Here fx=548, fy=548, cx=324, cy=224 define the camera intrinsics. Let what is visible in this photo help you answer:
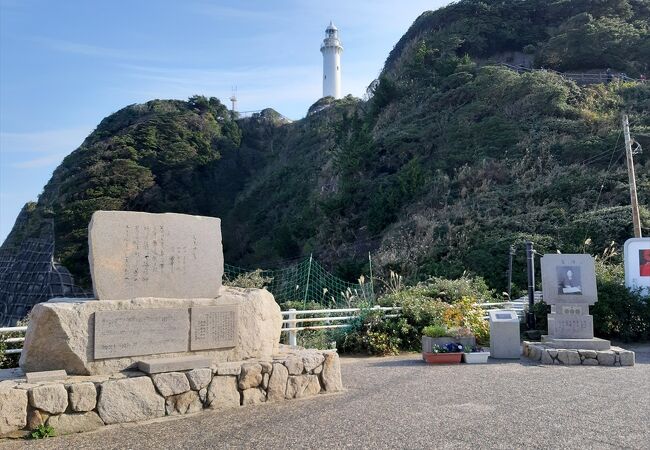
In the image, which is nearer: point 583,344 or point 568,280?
point 583,344

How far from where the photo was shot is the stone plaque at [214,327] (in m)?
6.32

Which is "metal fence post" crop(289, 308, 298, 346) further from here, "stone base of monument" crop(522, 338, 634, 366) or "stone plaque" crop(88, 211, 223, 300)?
"stone base of monument" crop(522, 338, 634, 366)

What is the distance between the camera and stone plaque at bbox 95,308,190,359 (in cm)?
567

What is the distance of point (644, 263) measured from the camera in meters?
13.1

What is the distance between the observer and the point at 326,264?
99.4ft

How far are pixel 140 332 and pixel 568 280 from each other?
26.2ft

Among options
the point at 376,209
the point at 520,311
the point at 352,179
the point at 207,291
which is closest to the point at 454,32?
the point at 352,179

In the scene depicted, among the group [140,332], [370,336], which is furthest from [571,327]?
[140,332]

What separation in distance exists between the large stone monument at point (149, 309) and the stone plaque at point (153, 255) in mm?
11

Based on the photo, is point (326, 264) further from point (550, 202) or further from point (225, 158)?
point (225, 158)

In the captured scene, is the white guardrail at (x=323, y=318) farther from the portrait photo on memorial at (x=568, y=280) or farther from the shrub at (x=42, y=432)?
the shrub at (x=42, y=432)

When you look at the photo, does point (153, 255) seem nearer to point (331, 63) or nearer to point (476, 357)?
point (476, 357)

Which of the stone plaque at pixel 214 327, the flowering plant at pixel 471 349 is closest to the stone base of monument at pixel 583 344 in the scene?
the flowering plant at pixel 471 349

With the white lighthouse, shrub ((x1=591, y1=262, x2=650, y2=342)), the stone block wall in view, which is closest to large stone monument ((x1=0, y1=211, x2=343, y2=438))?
the stone block wall
